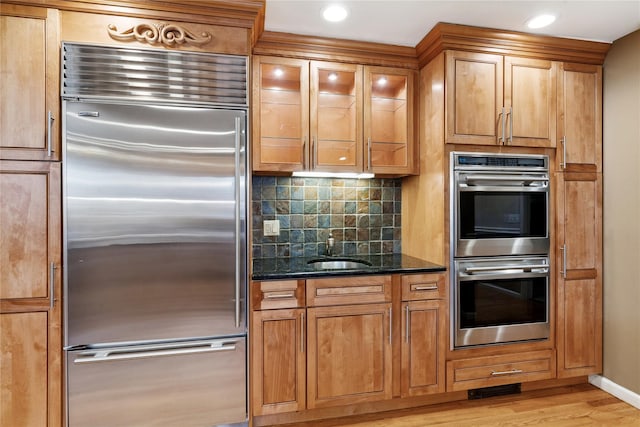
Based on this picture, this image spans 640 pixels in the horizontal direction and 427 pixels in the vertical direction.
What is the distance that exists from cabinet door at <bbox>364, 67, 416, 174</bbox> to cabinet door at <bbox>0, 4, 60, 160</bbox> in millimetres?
1889

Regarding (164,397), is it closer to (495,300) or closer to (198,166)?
(198,166)

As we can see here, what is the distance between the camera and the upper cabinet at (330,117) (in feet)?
8.17

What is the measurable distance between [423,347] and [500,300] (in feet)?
2.10

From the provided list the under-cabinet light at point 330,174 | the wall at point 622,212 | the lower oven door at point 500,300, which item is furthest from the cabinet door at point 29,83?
the wall at point 622,212

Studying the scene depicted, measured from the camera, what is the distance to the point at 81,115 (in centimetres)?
189

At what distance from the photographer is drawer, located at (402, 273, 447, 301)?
92.6 inches

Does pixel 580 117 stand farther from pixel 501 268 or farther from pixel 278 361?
pixel 278 361

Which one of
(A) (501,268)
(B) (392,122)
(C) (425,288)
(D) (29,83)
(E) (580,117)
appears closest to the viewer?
(D) (29,83)

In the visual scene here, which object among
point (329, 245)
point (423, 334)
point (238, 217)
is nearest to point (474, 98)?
point (329, 245)

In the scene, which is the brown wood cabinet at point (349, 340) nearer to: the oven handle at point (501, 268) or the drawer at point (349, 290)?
the drawer at point (349, 290)

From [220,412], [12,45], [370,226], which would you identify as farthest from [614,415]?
[12,45]

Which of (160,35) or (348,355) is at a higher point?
(160,35)

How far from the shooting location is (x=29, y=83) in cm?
186

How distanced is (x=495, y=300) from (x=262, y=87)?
7.07ft
